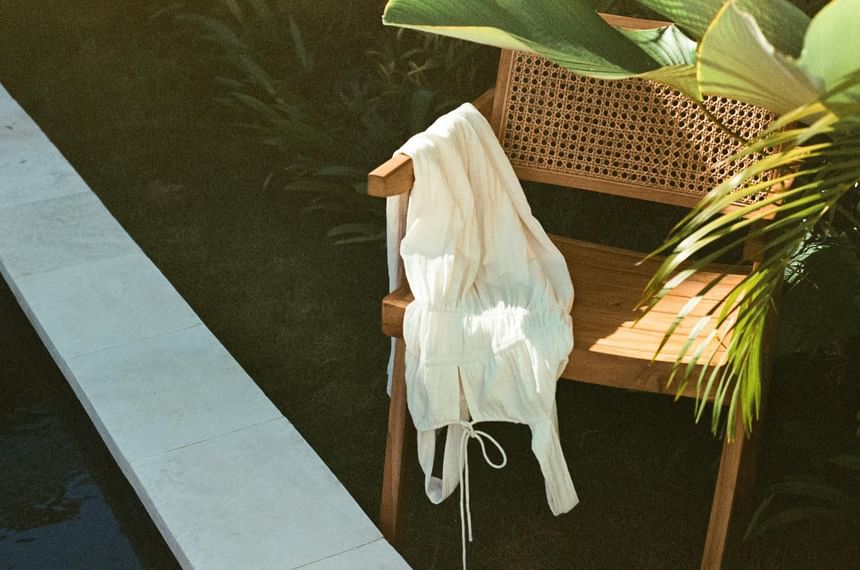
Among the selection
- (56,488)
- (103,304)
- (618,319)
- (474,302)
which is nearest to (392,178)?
(474,302)

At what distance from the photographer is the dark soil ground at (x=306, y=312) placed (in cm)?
221

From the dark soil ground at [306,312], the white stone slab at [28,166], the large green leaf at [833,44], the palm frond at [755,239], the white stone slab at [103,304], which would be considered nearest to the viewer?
the large green leaf at [833,44]

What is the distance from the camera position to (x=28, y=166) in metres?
3.38

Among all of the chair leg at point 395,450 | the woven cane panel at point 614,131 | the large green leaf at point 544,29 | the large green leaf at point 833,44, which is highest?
the large green leaf at point 833,44

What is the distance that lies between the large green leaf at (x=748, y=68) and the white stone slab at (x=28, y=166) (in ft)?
7.66

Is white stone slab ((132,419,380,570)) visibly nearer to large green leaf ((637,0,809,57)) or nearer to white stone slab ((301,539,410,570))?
white stone slab ((301,539,410,570))

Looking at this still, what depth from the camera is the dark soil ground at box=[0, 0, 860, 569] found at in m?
2.21

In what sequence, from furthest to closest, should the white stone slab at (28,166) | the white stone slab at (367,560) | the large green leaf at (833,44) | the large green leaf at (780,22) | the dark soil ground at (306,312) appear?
1. the white stone slab at (28,166)
2. the dark soil ground at (306,312)
3. the white stone slab at (367,560)
4. the large green leaf at (780,22)
5. the large green leaf at (833,44)

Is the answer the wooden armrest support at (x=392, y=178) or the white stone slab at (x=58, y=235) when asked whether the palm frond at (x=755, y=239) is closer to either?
the wooden armrest support at (x=392, y=178)

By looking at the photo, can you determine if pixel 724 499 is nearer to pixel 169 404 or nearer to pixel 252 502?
pixel 252 502

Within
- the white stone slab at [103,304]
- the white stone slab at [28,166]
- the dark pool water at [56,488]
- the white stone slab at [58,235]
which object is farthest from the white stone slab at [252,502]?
the white stone slab at [28,166]

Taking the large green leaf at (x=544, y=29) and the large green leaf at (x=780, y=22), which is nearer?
the large green leaf at (x=780, y=22)

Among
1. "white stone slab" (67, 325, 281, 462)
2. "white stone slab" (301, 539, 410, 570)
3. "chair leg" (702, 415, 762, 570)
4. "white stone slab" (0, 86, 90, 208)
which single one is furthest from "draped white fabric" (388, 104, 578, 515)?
"white stone slab" (0, 86, 90, 208)

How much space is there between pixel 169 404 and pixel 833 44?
1.61 meters
